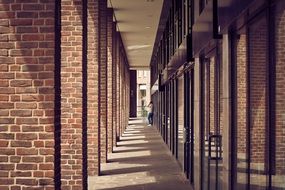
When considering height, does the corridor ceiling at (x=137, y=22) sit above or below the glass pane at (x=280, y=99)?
above

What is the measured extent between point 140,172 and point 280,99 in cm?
876

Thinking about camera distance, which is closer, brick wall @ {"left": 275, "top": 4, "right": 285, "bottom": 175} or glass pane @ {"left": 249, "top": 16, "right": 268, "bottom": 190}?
brick wall @ {"left": 275, "top": 4, "right": 285, "bottom": 175}

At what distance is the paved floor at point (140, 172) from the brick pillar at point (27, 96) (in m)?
4.80

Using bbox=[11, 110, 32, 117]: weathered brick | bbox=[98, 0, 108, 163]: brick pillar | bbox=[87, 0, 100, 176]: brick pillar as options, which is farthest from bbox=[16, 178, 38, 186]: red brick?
bbox=[98, 0, 108, 163]: brick pillar

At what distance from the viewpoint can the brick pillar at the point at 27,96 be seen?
5574mm

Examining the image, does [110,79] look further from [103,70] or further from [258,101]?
[258,101]

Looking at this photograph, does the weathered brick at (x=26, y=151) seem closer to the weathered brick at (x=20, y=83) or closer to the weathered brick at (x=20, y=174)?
the weathered brick at (x=20, y=174)

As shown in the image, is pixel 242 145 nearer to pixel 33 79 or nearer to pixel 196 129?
pixel 33 79

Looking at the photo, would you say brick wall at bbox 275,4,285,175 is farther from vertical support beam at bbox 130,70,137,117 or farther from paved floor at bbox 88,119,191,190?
vertical support beam at bbox 130,70,137,117

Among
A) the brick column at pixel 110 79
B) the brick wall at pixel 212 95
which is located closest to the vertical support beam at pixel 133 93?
the brick column at pixel 110 79

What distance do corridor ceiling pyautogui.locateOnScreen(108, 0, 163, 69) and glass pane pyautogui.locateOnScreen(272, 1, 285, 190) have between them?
12534 mm

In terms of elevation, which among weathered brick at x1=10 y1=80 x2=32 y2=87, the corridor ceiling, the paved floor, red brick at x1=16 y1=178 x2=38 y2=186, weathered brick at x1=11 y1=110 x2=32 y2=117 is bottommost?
the paved floor

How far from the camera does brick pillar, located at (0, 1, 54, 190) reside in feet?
18.3

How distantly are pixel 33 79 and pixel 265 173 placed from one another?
2.79m
